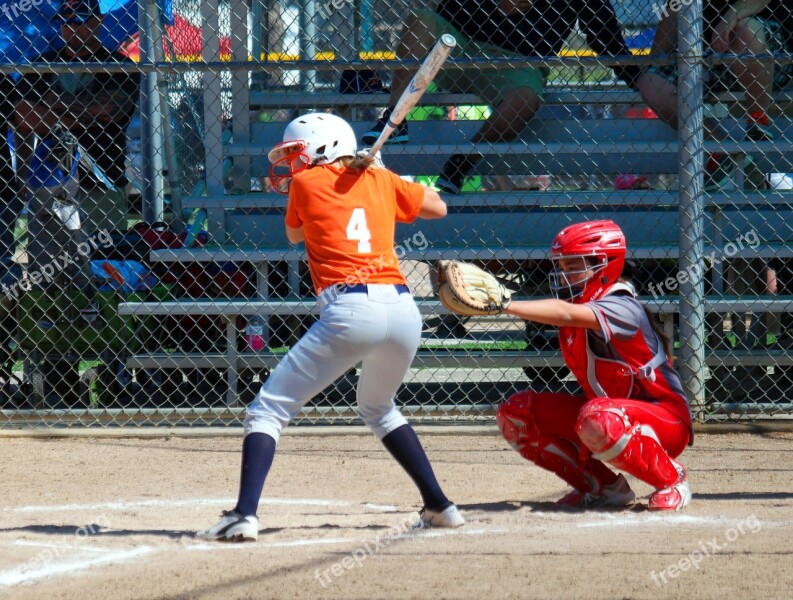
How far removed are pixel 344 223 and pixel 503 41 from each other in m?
3.76

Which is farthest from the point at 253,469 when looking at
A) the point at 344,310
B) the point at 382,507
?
the point at 382,507

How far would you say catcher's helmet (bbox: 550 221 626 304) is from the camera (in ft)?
12.3

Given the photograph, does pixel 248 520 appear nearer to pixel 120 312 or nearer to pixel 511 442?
pixel 511 442

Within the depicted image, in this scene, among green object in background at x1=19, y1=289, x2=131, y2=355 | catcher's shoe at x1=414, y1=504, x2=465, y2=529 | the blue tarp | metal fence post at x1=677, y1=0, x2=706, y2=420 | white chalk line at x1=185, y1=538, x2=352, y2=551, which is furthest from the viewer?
the blue tarp

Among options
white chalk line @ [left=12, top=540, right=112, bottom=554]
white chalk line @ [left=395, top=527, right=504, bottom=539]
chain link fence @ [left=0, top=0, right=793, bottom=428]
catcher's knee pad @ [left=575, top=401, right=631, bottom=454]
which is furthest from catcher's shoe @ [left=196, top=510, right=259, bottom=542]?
chain link fence @ [left=0, top=0, right=793, bottom=428]

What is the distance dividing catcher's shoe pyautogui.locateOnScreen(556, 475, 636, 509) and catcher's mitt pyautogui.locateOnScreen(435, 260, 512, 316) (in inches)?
43.8

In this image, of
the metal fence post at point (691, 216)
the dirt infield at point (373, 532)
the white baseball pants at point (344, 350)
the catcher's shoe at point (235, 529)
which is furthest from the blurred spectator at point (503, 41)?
the catcher's shoe at point (235, 529)

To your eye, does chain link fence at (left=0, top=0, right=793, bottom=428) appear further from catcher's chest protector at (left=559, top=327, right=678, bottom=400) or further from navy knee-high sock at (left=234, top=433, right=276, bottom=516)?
navy knee-high sock at (left=234, top=433, right=276, bottom=516)

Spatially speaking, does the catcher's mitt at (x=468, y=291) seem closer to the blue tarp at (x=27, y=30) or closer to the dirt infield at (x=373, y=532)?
the dirt infield at (x=373, y=532)

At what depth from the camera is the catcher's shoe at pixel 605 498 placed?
3.96 m

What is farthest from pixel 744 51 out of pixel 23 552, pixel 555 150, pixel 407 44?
pixel 23 552

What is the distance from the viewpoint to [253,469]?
3400mm

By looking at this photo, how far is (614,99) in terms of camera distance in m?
7.45

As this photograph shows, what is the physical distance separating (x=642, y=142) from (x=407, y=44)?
1.64m
